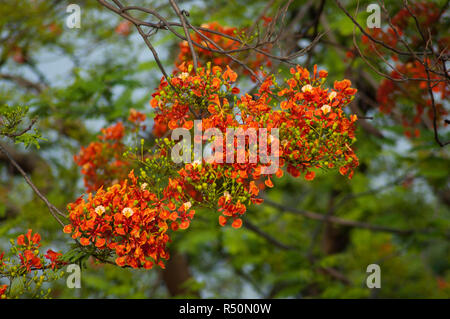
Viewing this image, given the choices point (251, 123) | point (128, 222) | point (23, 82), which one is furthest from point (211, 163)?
point (23, 82)

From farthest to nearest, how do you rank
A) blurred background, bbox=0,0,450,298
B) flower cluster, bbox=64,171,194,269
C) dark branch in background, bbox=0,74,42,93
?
dark branch in background, bbox=0,74,42,93, blurred background, bbox=0,0,450,298, flower cluster, bbox=64,171,194,269

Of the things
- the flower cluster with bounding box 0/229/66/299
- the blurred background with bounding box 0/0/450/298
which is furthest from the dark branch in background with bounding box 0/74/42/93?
the flower cluster with bounding box 0/229/66/299

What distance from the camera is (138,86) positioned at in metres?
4.05

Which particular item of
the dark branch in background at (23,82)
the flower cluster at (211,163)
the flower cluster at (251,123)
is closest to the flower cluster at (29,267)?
the flower cluster at (211,163)

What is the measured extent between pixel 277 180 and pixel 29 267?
4.64 m

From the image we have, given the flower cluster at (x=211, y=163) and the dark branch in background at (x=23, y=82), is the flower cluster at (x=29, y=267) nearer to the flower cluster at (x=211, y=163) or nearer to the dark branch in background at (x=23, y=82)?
the flower cluster at (x=211, y=163)

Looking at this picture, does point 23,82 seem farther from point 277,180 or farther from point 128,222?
point 128,222

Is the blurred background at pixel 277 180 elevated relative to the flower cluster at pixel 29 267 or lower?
elevated

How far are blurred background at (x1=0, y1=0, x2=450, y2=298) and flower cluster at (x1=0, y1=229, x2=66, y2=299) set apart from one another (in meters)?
0.69

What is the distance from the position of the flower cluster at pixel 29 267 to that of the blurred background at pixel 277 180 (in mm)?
687

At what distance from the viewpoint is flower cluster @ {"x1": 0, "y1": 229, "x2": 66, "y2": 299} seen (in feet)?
6.51

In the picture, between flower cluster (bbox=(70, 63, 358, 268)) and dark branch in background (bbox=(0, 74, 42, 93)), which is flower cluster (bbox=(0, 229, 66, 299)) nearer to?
flower cluster (bbox=(70, 63, 358, 268))

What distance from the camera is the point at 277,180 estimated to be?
6.35 meters

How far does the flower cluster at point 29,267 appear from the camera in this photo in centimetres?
198
